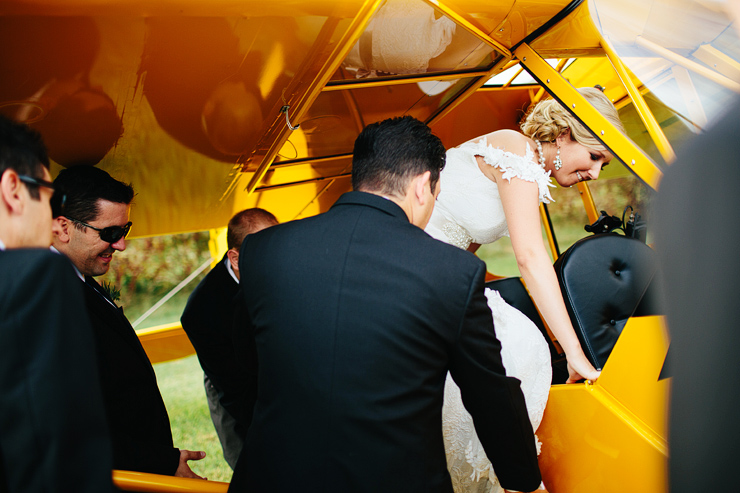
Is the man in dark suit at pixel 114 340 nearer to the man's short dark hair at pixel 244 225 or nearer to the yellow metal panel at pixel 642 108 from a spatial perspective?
the man's short dark hair at pixel 244 225

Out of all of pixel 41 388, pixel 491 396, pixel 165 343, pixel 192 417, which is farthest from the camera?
pixel 192 417

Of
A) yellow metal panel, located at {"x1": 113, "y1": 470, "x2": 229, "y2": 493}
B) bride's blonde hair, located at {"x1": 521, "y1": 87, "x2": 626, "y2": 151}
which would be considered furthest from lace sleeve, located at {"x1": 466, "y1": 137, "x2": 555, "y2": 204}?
yellow metal panel, located at {"x1": 113, "y1": 470, "x2": 229, "y2": 493}

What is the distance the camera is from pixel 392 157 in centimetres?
138

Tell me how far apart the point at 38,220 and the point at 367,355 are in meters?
0.73

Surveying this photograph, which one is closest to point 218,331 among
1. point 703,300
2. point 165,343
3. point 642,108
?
point 642,108

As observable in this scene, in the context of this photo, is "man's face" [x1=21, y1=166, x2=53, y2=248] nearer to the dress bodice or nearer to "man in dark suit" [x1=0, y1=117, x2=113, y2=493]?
"man in dark suit" [x1=0, y1=117, x2=113, y2=493]

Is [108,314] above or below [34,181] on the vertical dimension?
below

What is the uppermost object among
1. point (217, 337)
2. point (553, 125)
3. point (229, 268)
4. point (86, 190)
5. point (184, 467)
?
point (553, 125)

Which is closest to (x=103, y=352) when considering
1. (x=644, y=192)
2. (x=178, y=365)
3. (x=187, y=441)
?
(x=644, y=192)

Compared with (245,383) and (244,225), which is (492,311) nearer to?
(245,383)

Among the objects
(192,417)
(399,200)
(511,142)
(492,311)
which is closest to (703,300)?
(399,200)

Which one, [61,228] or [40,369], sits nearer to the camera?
[40,369]

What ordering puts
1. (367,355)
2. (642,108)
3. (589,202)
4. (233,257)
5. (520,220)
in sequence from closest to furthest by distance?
(367,355)
(642,108)
(520,220)
(233,257)
(589,202)

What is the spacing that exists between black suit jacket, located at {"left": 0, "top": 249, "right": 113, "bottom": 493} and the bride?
132 cm
